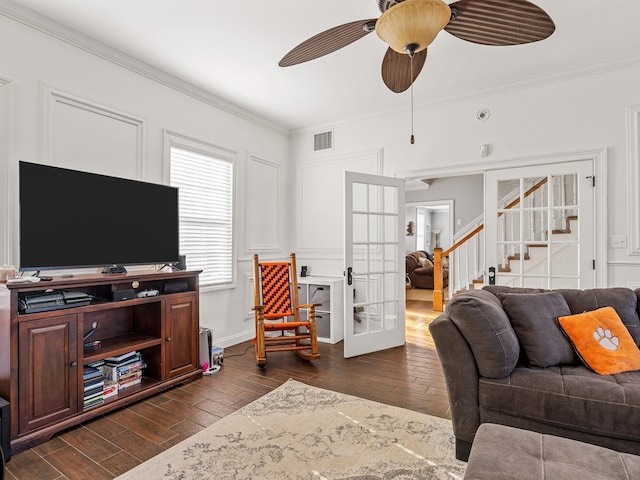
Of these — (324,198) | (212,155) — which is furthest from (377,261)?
(212,155)

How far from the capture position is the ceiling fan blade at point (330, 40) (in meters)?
1.87

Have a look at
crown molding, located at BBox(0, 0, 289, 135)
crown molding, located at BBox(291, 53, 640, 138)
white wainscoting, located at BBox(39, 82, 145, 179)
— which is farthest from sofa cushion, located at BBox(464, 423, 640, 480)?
crown molding, located at BBox(0, 0, 289, 135)

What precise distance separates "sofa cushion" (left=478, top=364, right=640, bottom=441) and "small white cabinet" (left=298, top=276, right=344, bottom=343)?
8.23ft

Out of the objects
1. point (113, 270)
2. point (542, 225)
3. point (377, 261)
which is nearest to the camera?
point (113, 270)

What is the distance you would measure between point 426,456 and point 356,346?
186 cm

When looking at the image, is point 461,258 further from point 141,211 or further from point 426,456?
point 141,211

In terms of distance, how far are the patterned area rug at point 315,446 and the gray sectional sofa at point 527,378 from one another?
0.95 feet

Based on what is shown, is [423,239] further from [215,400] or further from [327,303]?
[215,400]

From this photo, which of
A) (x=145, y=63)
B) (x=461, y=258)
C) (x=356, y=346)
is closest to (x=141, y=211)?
(x=145, y=63)

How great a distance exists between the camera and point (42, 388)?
2.19 m

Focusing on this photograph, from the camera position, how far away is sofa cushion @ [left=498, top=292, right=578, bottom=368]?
204cm

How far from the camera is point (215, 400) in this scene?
9.02 ft

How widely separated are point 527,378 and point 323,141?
3849mm

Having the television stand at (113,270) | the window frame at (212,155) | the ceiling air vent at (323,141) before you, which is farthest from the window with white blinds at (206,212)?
the ceiling air vent at (323,141)
